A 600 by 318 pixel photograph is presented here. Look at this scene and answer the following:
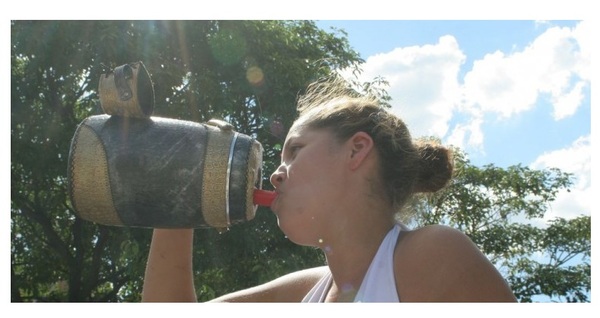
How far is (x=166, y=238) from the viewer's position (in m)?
2.56

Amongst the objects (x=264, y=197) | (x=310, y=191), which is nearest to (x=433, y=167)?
(x=310, y=191)

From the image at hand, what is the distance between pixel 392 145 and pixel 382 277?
0.52 m

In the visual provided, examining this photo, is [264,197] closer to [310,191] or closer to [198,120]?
[310,191]

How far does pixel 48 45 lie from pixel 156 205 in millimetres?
7281

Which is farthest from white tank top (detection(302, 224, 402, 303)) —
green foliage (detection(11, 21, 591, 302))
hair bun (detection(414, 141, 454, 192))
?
green foliage (detection(11, 21, 591, 302))

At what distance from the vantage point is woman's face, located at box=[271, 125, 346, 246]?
225 cm

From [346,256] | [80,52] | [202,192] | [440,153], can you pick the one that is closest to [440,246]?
[346,256]

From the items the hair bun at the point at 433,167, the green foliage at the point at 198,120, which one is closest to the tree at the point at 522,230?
the green foliage at the point at 198,120

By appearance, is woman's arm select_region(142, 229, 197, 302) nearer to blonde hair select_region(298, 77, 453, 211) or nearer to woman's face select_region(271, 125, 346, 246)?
woman's face select_region(271, 125, 346, 246)

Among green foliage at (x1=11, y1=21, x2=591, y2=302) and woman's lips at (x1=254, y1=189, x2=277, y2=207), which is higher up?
green foliage at (x1=11, y1=21, x2=591, y2=302)

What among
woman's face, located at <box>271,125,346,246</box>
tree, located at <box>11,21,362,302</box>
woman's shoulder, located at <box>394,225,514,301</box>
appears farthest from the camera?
tree, located at <box>11,21,362,302</box>

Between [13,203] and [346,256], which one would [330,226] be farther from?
[13,203]

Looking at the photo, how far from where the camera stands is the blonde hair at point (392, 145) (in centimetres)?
238

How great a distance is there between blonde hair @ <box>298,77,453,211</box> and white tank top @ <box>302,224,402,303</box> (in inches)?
8.6
